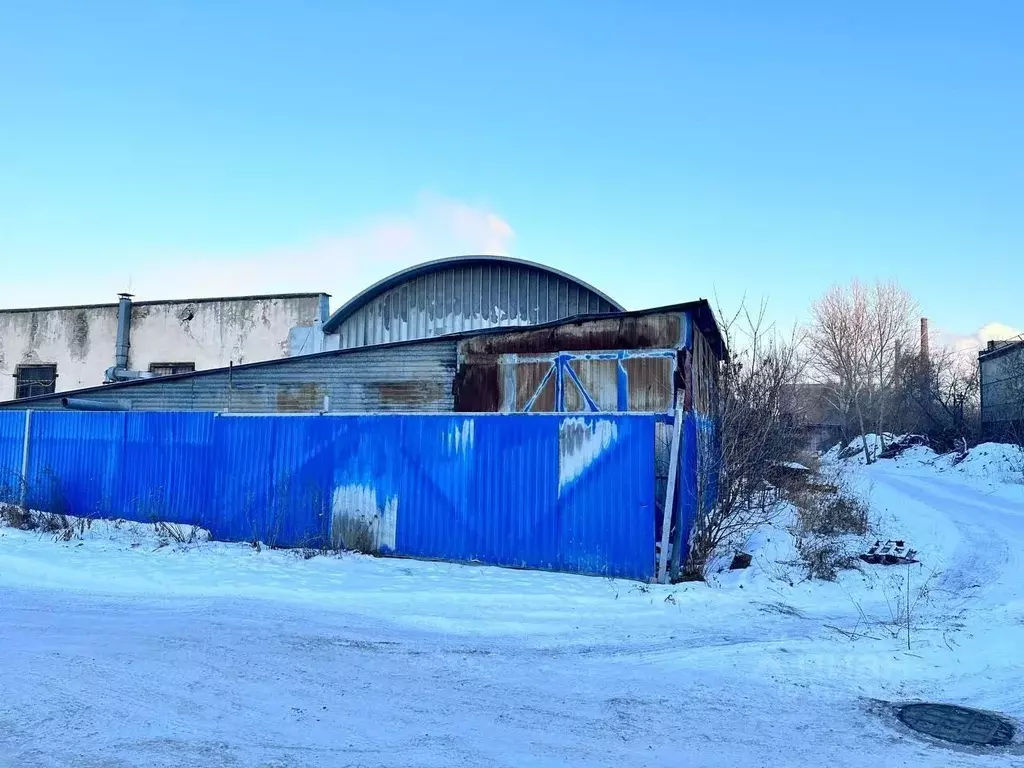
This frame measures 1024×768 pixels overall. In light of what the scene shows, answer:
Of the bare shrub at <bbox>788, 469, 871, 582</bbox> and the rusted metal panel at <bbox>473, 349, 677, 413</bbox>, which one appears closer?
the bare shrub at <bbox>788, 469, 871, 582</bbox>

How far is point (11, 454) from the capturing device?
43.5 feet

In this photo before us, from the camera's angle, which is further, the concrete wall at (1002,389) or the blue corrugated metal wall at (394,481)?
the concrete wall at (1002,389)

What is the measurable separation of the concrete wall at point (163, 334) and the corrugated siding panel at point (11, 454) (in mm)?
7183

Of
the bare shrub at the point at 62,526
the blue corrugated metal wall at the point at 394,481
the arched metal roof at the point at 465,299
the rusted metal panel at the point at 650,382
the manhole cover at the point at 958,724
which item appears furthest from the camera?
the arched metal roof at the point at 465,299

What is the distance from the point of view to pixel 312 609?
→ 7.12 meters

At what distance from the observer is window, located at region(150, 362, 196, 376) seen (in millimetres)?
21047

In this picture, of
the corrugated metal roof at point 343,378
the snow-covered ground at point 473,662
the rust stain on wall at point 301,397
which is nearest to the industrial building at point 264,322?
the corrugated metal roof at point 343,378

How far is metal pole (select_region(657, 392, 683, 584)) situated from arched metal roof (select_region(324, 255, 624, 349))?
784 centimetres

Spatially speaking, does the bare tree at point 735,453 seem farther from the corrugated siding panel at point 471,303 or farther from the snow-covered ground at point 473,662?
the corrugated siding panel at point 471,303

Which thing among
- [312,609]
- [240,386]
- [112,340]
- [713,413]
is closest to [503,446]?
[312,609]

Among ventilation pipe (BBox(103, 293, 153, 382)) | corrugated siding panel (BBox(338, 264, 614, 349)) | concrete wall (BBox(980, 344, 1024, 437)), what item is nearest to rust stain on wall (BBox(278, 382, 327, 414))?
corrugated siding panel (BBox(338, 264, 614, 349))

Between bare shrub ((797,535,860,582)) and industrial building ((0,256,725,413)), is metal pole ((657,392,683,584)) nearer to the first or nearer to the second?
bare shrub ((797,535,860,582))

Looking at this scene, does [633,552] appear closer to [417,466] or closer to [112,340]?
[417,466]

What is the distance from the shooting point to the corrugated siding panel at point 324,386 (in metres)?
12.6
